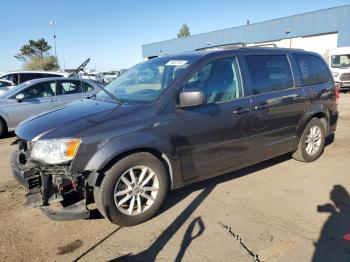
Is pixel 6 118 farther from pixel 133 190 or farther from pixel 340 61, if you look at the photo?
pixel 340 61

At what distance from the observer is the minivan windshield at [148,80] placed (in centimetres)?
414

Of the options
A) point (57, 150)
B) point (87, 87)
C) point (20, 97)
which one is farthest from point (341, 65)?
point (57, 150)

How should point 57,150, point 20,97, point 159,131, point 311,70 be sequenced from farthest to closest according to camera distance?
point 20,97, point 311,70, point 159,131, point 57,150

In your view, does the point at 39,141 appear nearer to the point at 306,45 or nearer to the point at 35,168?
the point at 35,168

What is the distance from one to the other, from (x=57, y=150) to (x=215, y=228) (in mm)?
1809

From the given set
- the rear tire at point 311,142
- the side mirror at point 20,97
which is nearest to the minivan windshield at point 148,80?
the rear tire at point 311,142

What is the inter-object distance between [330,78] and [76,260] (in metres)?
5.24

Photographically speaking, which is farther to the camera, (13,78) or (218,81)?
(13,78)

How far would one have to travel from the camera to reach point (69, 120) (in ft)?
12.3

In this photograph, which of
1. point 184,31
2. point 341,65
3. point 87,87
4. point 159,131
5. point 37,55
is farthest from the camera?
point 184,31

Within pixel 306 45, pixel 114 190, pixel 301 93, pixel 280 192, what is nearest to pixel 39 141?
pixel 114 190

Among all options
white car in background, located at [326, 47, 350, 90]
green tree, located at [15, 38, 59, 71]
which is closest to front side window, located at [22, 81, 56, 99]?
white car in background, located at [326, 47, 350, 90]

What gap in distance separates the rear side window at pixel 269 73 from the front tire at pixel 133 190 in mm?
1880

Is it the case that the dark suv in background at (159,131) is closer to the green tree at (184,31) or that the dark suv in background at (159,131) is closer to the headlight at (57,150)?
the headlight at (57,150)
